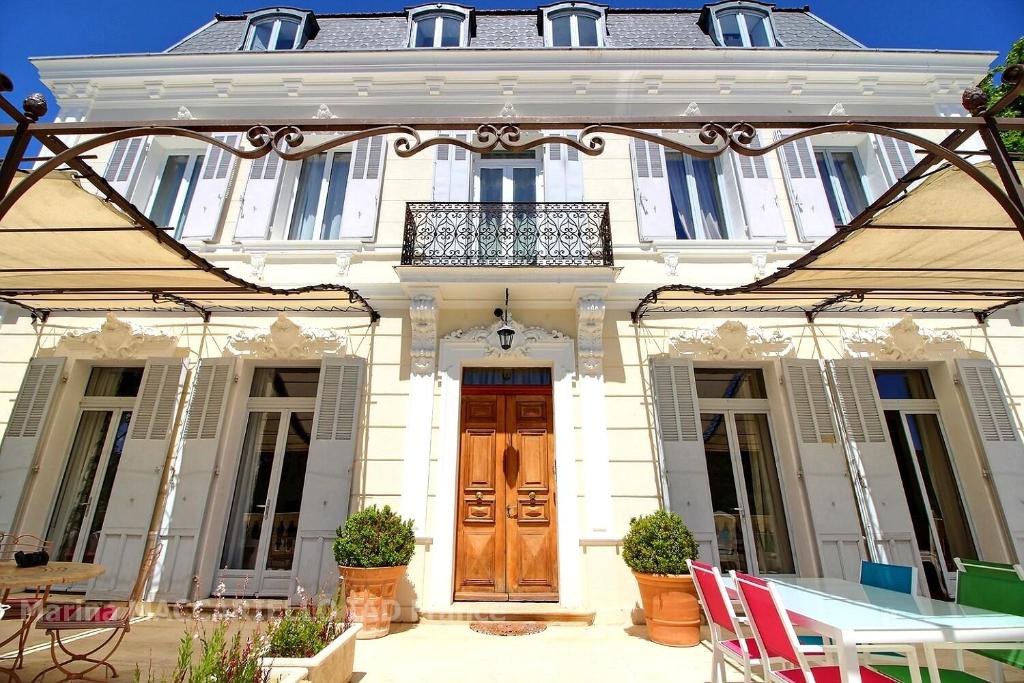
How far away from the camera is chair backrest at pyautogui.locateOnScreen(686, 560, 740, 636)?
2613 millimetres

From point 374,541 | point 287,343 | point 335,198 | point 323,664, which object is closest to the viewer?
point 323,664

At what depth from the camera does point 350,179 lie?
6.44 m

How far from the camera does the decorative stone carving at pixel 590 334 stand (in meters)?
5.48

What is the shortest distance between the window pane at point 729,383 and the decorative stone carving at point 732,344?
0.99ft

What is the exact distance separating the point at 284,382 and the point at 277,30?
5364mm

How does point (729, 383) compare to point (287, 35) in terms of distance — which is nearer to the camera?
point (729, 383)

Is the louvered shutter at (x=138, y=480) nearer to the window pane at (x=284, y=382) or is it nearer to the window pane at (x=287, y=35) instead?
the window pane at (x=284, y=382)

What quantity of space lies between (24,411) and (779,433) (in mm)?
8241

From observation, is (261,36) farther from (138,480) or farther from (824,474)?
(824,474)

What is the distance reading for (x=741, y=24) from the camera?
7.36 m

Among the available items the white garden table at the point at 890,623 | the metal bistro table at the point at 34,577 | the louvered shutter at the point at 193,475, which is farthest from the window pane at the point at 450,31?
the white garden table at the point at 890,623

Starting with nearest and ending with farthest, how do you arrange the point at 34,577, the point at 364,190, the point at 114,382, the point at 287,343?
the point at 34,577 → the point at 287,343 → the point at 114,382 → the point at 364,190

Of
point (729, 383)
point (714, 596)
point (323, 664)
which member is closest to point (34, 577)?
point (323, 664)

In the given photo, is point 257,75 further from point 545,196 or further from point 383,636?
point 383,636
